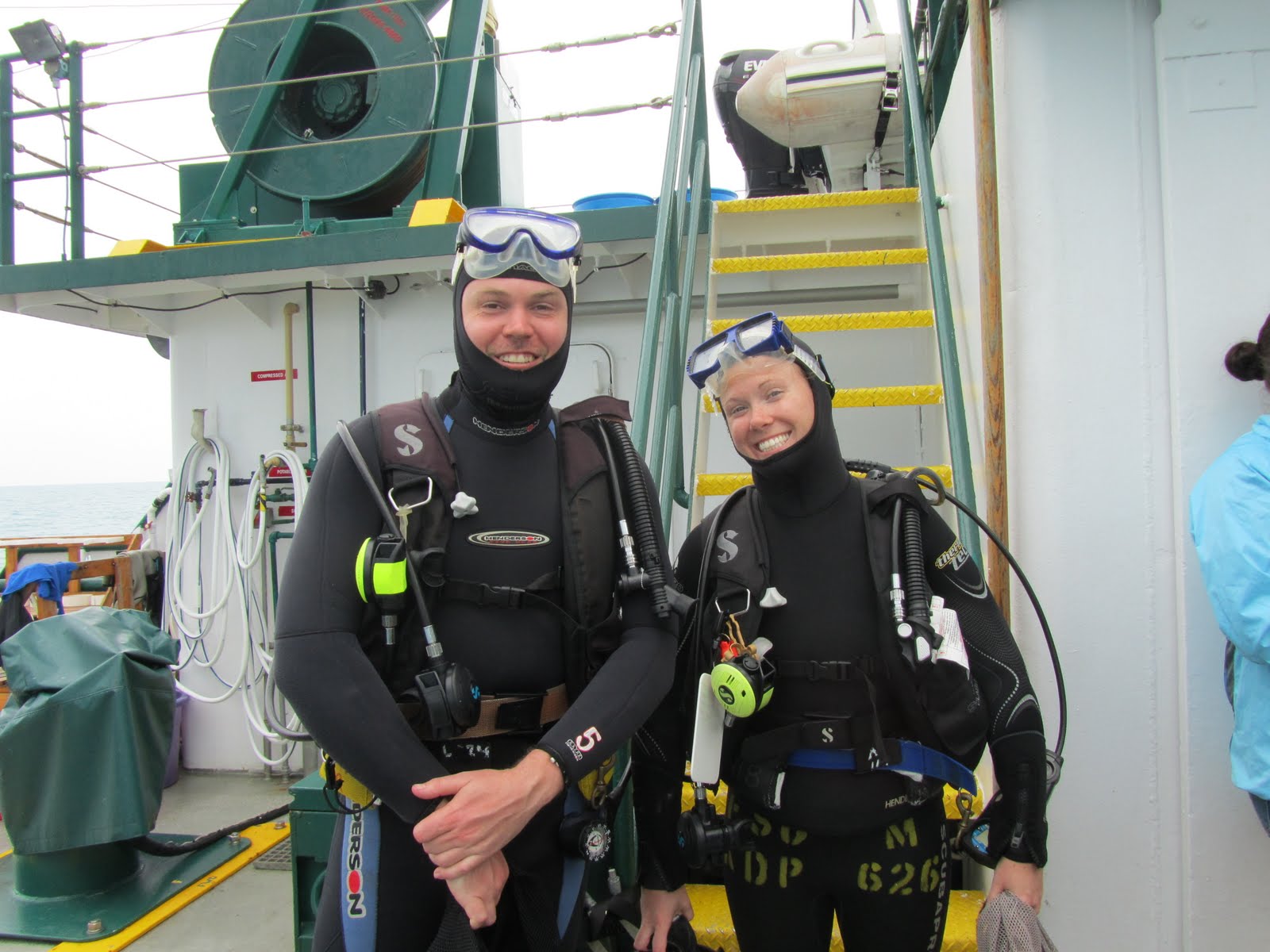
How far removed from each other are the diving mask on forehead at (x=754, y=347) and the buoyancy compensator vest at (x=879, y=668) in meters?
0.31

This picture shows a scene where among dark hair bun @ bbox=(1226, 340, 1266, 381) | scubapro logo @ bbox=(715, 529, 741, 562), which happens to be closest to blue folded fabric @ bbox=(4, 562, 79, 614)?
scubapro logo @ bbox=(715, 529, 741, 562)

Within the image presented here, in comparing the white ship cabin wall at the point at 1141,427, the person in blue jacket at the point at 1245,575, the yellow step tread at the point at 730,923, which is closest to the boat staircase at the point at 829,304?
the yellow step tread at the point at 730,923

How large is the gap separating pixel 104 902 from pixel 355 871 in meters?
2.91

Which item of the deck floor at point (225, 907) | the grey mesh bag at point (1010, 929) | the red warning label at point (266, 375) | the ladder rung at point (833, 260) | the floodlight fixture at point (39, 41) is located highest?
the floodlight fixture at point (39, 41)

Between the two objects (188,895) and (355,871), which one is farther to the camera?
(188,895)

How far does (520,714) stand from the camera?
140 cm

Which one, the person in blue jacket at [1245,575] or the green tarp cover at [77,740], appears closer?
the person in blue jacket at [1245,575]

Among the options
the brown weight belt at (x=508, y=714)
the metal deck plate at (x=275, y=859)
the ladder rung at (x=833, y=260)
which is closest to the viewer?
the brown weight belt at (x=508, y=714)

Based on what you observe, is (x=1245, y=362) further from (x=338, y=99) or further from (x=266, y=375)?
(x=338, y=99)

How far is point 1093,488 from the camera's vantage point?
2213mm

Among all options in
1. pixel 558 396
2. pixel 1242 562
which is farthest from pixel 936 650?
pixel 558 396

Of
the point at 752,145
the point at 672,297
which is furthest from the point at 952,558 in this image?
the point at 752,145

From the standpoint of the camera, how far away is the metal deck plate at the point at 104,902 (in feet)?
10.5

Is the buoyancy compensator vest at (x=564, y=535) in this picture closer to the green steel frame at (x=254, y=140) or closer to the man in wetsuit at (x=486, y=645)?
the man in wetsuit at (x=486, y=645)
